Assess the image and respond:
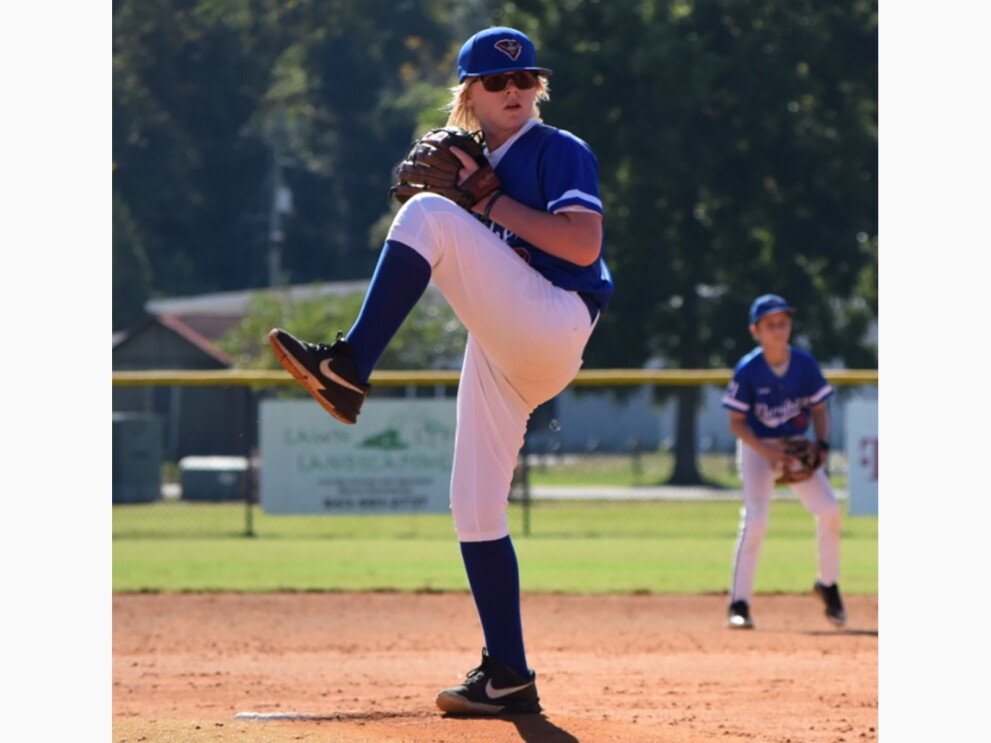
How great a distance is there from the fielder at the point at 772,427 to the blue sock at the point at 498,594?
4318 millimetres

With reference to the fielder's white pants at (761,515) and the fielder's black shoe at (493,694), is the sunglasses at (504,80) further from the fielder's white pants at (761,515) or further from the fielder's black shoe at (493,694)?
the fielder's white pants at (761,515)

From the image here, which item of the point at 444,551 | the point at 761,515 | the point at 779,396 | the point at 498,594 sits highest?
the point at 779,396

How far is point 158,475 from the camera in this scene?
64.8 feet

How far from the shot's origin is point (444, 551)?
14.5 meters

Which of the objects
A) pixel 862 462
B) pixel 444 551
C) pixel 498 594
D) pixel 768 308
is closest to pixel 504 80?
pixel 498 594

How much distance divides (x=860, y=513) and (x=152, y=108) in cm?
3609

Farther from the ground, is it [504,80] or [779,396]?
[504,80]

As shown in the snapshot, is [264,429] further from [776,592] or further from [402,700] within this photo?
[402,700]

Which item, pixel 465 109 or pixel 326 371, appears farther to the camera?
pixel 465 109

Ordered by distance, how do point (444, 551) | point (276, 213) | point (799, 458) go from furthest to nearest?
point (276, 213) < point (444, 551) < point (799, 458)

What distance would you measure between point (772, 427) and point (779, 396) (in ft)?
0.60

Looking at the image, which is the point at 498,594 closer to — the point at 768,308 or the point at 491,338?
the point at 491,338

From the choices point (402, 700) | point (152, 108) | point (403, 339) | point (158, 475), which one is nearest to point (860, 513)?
point (158, 475)

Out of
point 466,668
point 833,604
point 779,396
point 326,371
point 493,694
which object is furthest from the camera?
point 779,396
